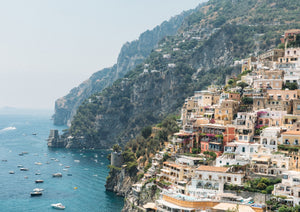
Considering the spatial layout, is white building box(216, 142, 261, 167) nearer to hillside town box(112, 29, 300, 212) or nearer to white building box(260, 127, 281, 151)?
hillside town box(112, 29, 300, 212)

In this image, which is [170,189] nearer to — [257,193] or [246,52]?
[257,193]

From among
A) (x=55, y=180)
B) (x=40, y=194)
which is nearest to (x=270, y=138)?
(x=40, y=194)

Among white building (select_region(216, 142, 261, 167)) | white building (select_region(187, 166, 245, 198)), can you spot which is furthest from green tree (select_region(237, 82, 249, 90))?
white building (select_region(187, 166, 245, 198))

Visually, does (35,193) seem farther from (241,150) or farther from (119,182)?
(241,150)

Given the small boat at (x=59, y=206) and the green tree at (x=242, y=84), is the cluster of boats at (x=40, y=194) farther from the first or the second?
the green tree at (x=242, y=84)

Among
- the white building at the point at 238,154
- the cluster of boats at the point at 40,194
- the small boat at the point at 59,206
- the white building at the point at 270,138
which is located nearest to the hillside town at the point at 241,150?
the white building at the point at 270,138
